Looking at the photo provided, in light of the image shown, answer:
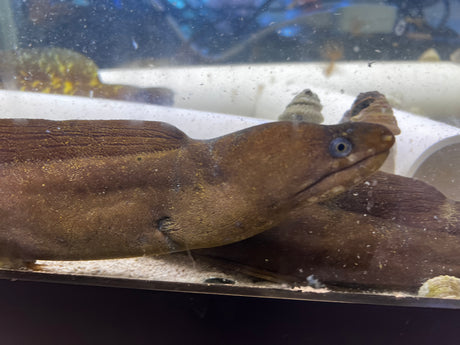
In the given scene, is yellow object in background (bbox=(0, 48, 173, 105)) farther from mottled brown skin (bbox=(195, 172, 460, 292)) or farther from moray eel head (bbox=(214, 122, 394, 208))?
mottled brown skin (bbox=(195, 172, 460, 292))

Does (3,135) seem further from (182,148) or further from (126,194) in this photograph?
(182,148)

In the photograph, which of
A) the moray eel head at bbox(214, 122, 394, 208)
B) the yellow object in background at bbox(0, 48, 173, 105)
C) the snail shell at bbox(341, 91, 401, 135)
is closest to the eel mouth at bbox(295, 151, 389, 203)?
the moray eel head at bbox(214, 122, 394, 208)

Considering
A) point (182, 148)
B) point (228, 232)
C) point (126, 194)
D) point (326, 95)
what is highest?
point (326, 95)

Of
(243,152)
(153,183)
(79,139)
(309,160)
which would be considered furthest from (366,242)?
(79,139)

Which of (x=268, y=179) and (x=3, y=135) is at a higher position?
(x=3, y=135)

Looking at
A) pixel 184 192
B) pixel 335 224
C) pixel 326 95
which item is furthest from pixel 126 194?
pixel 326 95

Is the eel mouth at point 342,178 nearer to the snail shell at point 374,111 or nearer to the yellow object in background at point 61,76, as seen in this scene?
the snail shell at point 374,111
